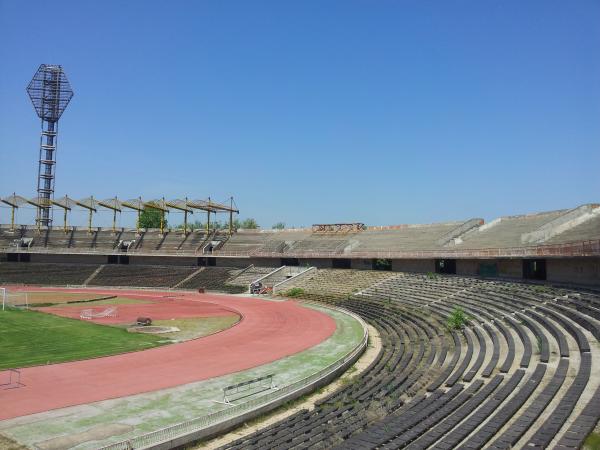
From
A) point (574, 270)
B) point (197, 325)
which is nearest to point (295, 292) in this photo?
point (197, 325)

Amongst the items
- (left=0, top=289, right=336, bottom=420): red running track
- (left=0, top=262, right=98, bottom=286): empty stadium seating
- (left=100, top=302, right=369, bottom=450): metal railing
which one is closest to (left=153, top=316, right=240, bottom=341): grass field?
(left=0, top=289, right=336, bottom=420): red running track

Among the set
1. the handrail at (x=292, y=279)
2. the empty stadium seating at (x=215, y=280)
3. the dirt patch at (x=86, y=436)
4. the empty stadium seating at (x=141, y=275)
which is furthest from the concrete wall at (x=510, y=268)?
the empty stadium seating at (x=141, y=275)

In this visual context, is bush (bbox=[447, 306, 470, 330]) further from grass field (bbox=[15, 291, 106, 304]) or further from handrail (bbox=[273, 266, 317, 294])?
grass field (bbox=[15, 291, 106, 304])

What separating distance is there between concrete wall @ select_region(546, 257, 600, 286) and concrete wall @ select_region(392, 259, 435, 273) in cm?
1568

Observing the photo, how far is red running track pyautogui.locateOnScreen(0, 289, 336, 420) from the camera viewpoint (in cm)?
1850

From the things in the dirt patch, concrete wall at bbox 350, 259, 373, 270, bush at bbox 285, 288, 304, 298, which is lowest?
the dirt patch

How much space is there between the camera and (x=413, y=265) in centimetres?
5109

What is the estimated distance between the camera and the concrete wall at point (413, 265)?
49263 millimetres

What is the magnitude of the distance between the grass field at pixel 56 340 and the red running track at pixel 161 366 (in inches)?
63.7

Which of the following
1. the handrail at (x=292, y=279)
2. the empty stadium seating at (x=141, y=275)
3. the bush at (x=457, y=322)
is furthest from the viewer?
the empty stadium seating at (x=141, y=275)

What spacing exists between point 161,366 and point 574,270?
26.6 m

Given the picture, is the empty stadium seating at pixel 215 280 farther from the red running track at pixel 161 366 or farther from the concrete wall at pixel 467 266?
the concrete wall at pixel 467 266

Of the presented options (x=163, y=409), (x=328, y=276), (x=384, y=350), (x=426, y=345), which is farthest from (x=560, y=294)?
(x=328, y=276)

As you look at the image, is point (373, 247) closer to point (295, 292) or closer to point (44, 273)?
point (295, 292)
